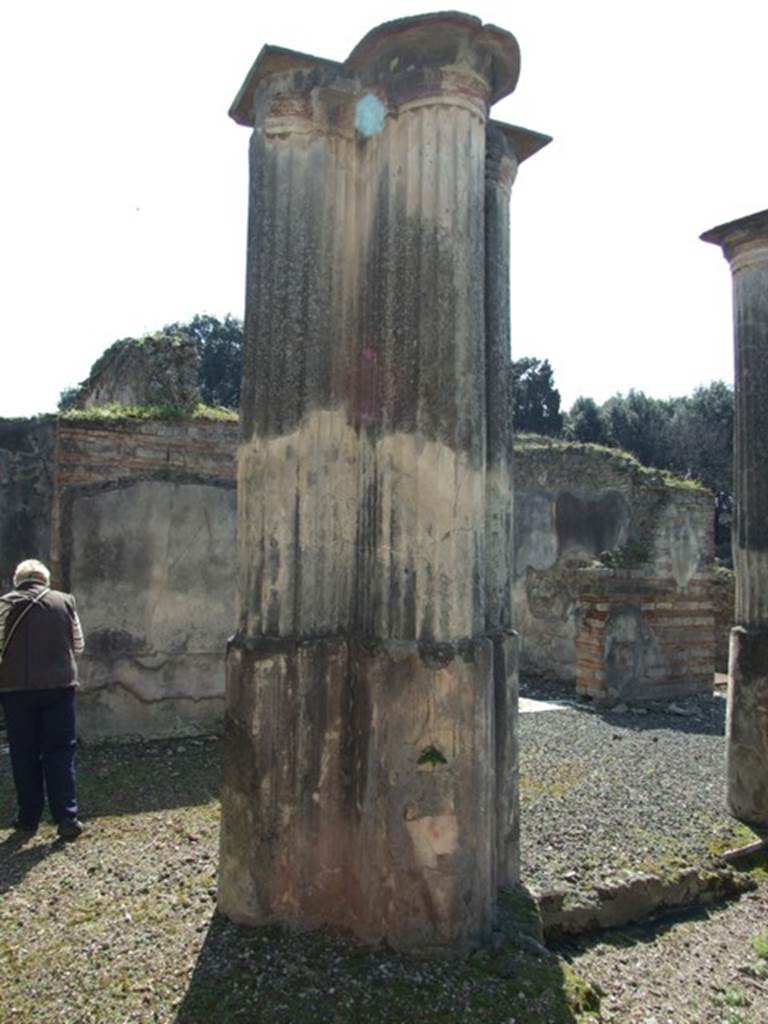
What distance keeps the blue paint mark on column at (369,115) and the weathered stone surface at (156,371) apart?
4.78 m

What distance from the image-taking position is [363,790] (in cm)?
290

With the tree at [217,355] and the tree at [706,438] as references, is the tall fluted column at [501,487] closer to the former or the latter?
the tree at [706,438]

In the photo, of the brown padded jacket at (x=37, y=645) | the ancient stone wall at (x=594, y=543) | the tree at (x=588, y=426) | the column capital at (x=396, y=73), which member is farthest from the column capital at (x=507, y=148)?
the tree at (x=588, y=426)

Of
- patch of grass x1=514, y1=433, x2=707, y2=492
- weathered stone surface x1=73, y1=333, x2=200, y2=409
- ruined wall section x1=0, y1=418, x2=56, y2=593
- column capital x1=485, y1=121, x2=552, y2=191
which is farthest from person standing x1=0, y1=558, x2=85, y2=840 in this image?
patch of grass x1=514, y1=433, x2=707, y2=492

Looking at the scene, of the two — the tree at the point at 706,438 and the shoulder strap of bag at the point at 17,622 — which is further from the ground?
the tree at the point at 706,438

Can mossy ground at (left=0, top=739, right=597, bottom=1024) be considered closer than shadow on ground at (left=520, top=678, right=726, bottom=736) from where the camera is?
Yes

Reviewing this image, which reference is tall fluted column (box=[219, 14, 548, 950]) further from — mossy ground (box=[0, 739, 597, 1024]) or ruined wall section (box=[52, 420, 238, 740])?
ruined wall section (box=[52, 420, 238, 740])

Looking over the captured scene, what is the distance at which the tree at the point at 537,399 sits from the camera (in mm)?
32094

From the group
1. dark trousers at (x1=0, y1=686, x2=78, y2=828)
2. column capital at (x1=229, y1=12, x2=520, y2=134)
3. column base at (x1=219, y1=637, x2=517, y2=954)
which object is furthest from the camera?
dark trousers at (x1=0, y1=686, x2=78, y2=828)

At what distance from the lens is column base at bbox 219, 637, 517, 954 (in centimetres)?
281

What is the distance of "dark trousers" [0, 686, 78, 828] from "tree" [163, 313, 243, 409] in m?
28.7

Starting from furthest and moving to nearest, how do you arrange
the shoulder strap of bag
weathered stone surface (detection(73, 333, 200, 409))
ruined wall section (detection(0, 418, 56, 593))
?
weathered stone surface (detection(73, 333, 200, 409)), ruined wall section (detection(0, 418, 56, 593)), the shoulder strap of bag

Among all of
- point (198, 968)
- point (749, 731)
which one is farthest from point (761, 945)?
point (198, 968)

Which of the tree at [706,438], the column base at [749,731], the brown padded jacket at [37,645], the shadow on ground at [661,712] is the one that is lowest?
the shadow on ground at [661,712]
